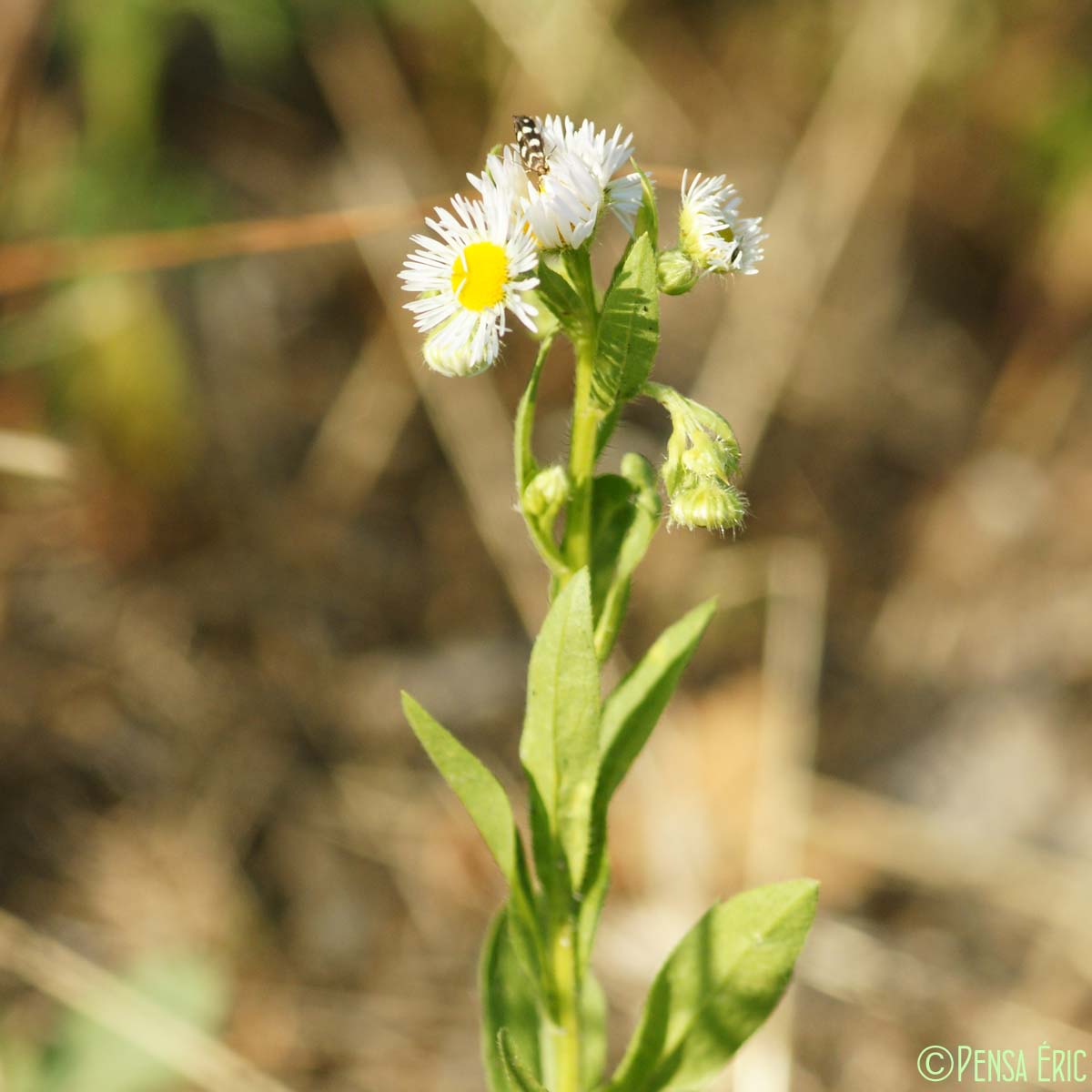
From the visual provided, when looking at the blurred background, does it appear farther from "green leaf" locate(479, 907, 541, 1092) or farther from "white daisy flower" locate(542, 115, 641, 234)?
"white daisy flower" locate(542, 115, 641, 234)

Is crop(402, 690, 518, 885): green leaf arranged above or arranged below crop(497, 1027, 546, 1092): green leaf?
above

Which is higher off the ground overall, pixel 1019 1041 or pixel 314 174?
pixel 314 174

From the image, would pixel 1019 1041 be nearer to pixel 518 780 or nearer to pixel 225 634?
pixel 518 780

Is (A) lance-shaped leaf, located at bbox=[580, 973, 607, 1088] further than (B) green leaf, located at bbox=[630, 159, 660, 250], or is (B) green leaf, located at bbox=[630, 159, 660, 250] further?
(A) lance-shaped leaf, located at bbox=[580, 973, 607, 1088]

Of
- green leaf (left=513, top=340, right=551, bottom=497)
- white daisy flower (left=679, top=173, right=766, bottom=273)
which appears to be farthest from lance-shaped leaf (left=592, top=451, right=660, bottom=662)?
white daisy flower (left=679, top=173, right=766, bottom=273)

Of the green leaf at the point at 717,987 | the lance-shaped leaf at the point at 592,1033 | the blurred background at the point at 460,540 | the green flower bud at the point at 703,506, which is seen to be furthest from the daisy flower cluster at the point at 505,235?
the blurred background at the point at 460,540

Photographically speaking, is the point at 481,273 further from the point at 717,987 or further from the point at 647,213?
the point at 717,987

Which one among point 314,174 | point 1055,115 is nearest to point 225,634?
point 314,174
